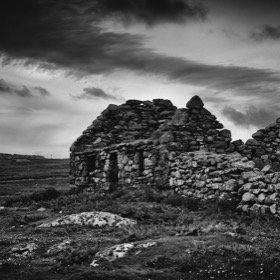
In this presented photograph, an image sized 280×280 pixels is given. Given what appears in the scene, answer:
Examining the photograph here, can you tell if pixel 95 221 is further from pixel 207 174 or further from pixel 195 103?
pixel 195 103

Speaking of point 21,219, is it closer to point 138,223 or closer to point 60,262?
point 138,223

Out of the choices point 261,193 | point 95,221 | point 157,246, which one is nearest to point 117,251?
point 157,246

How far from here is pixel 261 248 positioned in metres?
8.68

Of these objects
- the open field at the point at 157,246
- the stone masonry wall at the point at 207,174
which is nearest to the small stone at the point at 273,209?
the open field at the point at 157,246

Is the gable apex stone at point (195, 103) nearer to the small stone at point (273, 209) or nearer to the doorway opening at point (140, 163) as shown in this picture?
the doorway opening at point (140, 163)

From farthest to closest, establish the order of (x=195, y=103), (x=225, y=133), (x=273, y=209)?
(x=225, y=133)
(x=195, y=103)
(x=273, y=209)

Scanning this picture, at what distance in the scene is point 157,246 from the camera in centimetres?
923

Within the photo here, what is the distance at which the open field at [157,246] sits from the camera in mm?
7453

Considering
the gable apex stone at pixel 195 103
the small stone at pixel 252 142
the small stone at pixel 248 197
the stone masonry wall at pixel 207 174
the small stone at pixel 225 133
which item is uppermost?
the gable apex stone at pixel 195 103

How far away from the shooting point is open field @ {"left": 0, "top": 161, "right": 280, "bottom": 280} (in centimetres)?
745

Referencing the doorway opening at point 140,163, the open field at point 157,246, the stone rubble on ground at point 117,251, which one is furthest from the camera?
the doorway opening at point 140,163

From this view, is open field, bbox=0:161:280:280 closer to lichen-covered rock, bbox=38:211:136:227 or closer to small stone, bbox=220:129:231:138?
lichen-covered rock, bbox=38:211:136:227

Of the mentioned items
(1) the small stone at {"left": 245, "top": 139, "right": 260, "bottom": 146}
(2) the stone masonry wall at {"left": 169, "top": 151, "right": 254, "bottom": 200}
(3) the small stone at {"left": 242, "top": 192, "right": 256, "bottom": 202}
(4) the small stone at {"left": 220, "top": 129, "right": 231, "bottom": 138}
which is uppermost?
(4) the small stone at {"left": 220, "top": 129, "right": 231, "bottom": 138}

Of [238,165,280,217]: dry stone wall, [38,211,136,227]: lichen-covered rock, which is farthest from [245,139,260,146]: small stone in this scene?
[38,211,136,227]: lichen-covered rock
